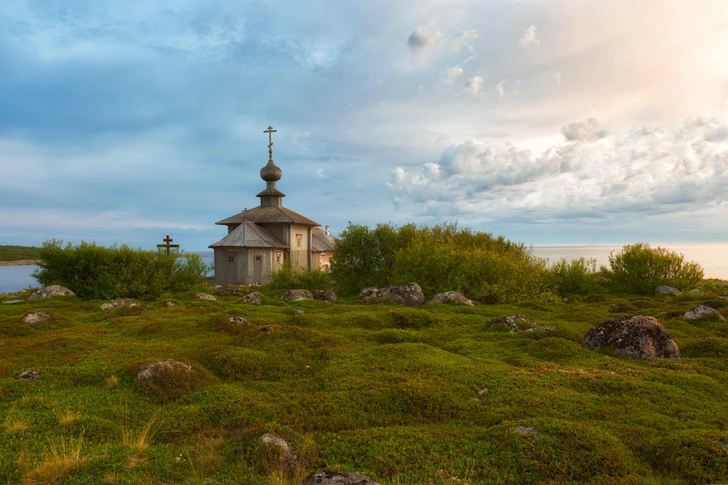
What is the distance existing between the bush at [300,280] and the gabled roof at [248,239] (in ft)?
36.6

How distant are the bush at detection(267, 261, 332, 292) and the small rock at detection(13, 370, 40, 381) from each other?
78.8ft

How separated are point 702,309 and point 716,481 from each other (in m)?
17.2

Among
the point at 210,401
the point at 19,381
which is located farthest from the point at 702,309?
the point at 19,381

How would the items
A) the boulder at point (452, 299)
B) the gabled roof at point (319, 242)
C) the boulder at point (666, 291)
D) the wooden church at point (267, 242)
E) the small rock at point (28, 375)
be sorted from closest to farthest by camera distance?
the small rock at point (28, 375)
the boulder at point (452, 299)
the boulder at point (666, 291)
the wooden church at point (267, 242)
the gabled roof at point (319, 242)

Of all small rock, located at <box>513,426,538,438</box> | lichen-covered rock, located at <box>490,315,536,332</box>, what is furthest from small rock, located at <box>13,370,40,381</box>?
lichen-covered rock, located at <box>490,315,536,332</box>

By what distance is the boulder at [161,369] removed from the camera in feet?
34.3

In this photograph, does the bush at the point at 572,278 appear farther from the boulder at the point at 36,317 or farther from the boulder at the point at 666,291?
the boulder at the point at 36,317

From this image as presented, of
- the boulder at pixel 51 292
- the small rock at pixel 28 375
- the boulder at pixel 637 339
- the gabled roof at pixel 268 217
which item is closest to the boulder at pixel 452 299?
the boulder at pixel 637 339

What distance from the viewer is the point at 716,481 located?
22.1 feet

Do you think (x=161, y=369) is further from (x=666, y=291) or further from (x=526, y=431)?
(x=666, y=291)

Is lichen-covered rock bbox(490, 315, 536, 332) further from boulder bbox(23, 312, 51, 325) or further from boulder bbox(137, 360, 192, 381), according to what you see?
boulder bbox(23, 312, 51, 325)

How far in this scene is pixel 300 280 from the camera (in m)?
35.3

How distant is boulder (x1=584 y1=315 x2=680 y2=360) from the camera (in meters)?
13.3

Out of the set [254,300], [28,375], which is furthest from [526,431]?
[254,300]
